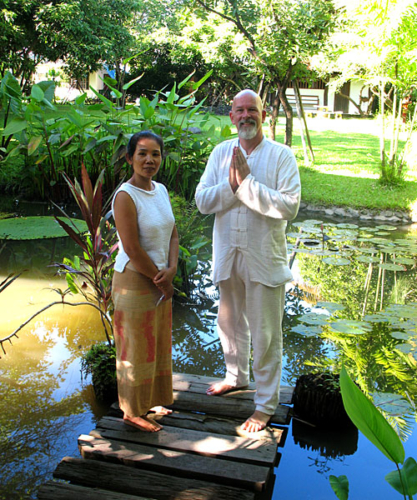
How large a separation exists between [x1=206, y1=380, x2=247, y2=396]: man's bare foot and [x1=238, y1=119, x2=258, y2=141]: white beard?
4.43 ft

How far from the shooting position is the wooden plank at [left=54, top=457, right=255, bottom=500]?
210cm

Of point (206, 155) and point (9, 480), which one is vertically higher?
point (206, 155)

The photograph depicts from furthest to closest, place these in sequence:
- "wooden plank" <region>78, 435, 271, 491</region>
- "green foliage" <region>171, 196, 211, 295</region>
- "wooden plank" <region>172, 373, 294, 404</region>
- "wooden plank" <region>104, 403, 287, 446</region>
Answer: "green foliage" <region>171, 196, 211, 295</region> < "wooden plank" <region>172, 373, 294, 404</region> < "wooden plank" <region>104, 403, 287, 446</region> < "wooden plank" <region>78, 435, 271, 491</region>

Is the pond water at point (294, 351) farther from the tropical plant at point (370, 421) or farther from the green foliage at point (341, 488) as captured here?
the tropical plant at point (370, 421)

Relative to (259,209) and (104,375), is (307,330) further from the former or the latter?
(259,209)

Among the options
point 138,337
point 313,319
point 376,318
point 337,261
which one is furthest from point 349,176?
point 138,337

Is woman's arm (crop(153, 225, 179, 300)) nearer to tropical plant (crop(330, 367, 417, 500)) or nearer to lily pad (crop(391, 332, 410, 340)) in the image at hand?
tropical plant (crop(330, 367, 417, 500))

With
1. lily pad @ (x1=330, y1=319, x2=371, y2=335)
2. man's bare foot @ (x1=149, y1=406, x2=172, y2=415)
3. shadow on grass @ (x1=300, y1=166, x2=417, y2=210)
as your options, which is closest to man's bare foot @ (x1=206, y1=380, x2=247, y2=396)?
man's bare foot @ (x1=149, y1=406, x2=172, y2=415)

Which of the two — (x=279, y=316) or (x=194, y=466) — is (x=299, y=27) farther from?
(x=194, y=466)

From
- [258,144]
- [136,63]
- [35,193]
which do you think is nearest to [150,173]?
[258,144]

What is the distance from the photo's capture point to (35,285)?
4.86m

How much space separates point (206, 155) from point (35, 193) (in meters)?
2.83

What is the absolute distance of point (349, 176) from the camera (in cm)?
970

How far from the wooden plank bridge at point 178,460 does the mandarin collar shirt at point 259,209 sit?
739 millimetres
